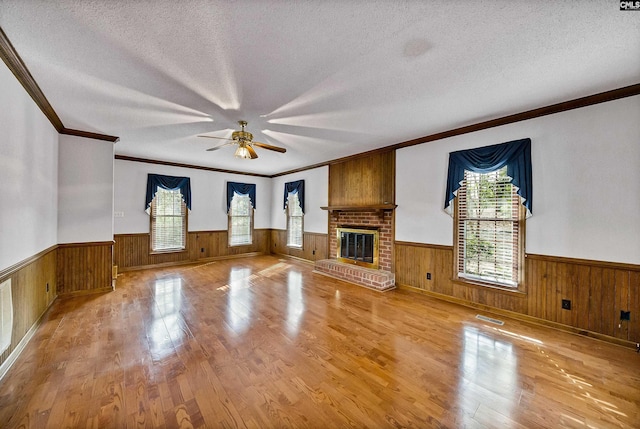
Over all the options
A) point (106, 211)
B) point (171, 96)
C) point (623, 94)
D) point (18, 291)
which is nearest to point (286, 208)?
point (106, 211)

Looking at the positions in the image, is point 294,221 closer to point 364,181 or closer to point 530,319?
point 364,181

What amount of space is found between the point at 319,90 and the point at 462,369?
3.04 metres

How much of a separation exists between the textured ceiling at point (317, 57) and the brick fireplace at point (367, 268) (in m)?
2.14

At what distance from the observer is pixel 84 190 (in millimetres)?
4195

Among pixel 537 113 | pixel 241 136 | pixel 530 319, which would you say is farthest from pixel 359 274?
pixel 537 113

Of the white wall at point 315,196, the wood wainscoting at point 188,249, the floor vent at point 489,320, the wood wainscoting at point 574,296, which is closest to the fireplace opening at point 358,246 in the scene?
the white wall at point 315,196

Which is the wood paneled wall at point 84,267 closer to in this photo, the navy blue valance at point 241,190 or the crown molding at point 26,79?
the crown molding at point 26,79

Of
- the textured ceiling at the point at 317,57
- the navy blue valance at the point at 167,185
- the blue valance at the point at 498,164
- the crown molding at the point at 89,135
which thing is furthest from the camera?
the navy blue valance at the point at 167,185

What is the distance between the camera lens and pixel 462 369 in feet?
7.38

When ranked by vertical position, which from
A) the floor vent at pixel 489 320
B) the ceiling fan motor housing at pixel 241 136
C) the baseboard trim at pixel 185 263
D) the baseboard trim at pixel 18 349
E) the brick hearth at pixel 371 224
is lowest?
the floor vent at pixel 489 320

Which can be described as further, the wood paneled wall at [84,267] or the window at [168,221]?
the window at [168,221]

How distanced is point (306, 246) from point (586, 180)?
5.50 meters

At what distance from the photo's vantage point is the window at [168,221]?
20.4 ft

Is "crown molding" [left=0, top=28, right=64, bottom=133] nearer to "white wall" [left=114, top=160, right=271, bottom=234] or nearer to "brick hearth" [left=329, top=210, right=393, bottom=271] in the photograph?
"white wall" [left=114, top=160, right=271, bottom=234]
